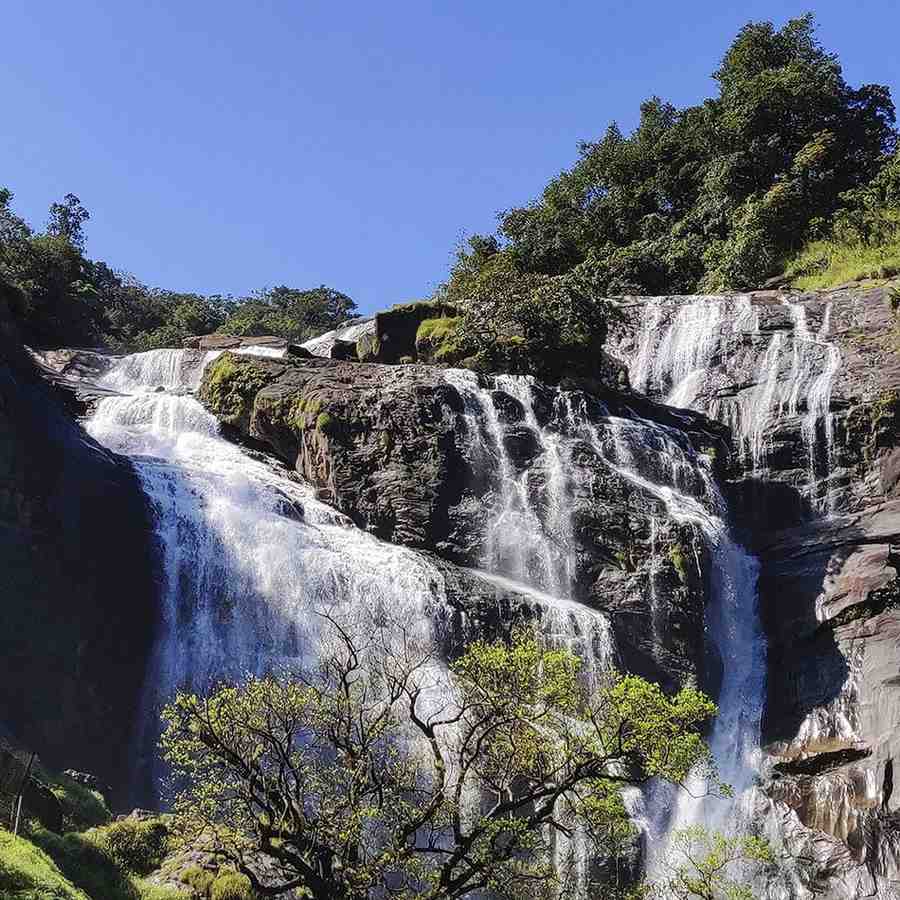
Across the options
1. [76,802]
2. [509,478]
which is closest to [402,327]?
[509,478]

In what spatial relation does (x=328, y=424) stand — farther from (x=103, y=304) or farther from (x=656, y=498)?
(x=103, y=304)

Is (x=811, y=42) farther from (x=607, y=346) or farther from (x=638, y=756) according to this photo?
(x=638, y=756)

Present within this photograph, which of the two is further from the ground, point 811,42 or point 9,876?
point 811,42

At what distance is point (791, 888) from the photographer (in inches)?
741

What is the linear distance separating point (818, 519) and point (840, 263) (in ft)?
56.6

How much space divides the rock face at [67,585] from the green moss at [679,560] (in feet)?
44.1

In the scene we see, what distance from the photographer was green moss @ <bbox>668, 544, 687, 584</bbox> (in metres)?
24.5

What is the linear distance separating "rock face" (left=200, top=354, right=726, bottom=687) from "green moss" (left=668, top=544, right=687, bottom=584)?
0.10 feet

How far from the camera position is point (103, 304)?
58031 millimetres

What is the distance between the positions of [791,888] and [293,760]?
38.9 feet

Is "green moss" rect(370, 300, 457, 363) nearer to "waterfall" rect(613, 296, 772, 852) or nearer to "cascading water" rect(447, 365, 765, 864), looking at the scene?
"cascading water" rect(447, 365, 765, 864)

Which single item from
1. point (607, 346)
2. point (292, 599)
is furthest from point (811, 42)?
point (292, 599)

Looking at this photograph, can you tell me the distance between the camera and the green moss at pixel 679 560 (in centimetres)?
2450

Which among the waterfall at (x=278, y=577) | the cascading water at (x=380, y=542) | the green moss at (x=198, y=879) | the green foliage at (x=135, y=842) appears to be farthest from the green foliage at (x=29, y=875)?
the cascading water at (x=380, y=542)
